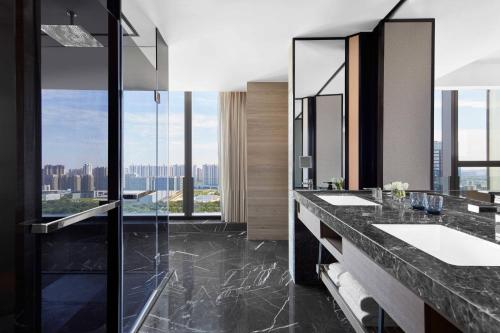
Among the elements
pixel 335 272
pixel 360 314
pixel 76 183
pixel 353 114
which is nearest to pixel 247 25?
pixel 353 114

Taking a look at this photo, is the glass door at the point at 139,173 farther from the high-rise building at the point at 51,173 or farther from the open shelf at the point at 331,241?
the open shelf at the point at 331,241

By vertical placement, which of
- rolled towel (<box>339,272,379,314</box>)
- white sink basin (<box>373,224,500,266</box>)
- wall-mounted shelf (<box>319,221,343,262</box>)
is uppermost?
white sink basin (<box>373,224,500,266</box>)

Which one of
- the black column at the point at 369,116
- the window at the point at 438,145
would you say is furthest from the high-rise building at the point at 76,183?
the black column at the point at 369,116

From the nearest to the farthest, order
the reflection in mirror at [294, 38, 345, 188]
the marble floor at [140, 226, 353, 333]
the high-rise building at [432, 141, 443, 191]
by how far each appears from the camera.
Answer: the high-rise building at [432, 141, 443, 191] < the marble floor at [140, 226, 353, 333] < the reflection in mirror at [294, 38, 345, 188]

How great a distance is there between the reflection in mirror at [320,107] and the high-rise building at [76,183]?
6.63 ft

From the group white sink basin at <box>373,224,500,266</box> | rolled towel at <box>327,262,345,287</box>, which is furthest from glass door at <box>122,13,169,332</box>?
white sink basin at <box>373,224,500,266</box>

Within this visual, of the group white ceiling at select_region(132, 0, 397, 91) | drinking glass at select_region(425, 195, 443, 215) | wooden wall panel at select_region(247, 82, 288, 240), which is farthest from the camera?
wooden wall panel at select_region(247, 82, 288, 240)

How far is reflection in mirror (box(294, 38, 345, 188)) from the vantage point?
108 inches

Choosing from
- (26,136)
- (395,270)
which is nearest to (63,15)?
(26,136)

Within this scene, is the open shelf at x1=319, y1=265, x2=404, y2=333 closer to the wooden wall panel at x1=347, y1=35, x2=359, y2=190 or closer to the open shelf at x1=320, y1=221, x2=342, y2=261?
the open shelf at x1=320, y1=221, x2=342, y2=261

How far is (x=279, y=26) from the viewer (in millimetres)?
2586

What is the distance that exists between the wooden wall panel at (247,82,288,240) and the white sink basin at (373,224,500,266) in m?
3.00

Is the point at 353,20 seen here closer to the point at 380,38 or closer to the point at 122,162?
the point at 380,38

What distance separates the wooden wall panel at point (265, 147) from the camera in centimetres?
431
